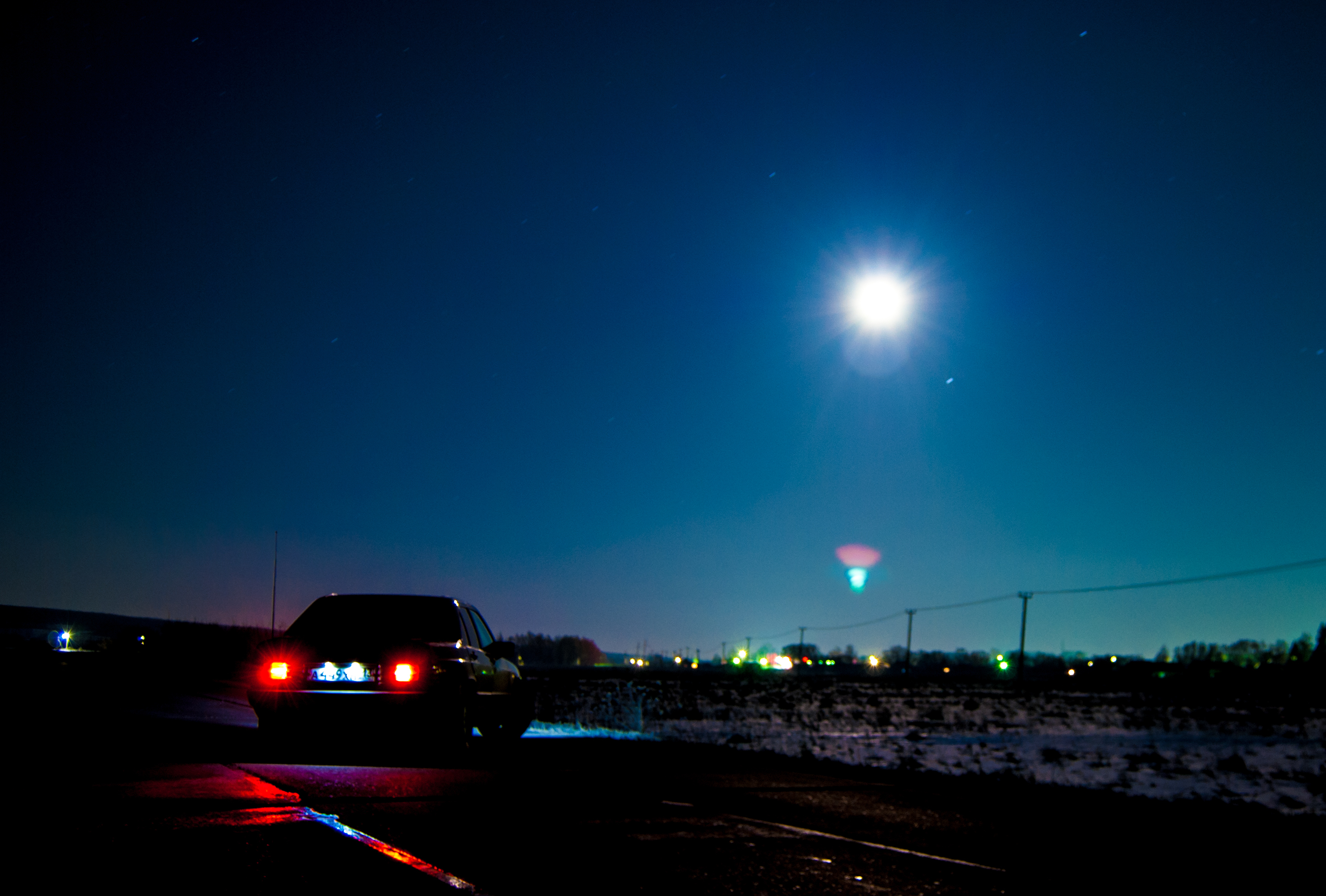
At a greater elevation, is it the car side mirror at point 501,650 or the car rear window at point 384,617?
the car rear window at point 384,617

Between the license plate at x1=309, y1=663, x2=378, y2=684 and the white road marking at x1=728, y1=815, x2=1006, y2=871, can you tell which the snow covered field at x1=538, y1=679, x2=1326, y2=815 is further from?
the license plate at x1=309, y1=663, x2=378, y2=684

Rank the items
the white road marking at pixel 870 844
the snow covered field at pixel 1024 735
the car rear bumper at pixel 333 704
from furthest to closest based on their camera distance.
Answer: the snow covered field at pixel 1024 735, the car rear bumper at pixel 333 704, the white road marking at pixel 870 844

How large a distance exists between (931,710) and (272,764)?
110 ft

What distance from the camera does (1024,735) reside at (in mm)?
24922

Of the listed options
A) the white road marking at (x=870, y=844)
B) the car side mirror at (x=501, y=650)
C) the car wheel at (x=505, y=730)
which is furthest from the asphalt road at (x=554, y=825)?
the car side mirror at (x=501, y=650)

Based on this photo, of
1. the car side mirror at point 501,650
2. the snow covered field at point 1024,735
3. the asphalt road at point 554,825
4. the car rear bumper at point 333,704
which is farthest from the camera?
the snow covered field at point 1024,735

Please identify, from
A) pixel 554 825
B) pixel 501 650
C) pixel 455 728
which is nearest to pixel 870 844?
pixel 554 825

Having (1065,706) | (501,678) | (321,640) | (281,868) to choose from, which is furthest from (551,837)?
(1065,706)

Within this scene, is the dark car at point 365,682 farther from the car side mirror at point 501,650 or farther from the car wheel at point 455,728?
the car side mirror at point 501,650

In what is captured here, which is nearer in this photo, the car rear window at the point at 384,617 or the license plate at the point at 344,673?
the license plate at the point at 344,673

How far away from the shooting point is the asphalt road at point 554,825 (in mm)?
4562

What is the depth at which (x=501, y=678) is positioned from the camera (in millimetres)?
11672

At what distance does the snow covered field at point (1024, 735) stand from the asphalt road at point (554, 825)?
408cm

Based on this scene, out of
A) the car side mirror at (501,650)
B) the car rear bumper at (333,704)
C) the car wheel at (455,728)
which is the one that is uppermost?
the car side mirror at (501,650)
